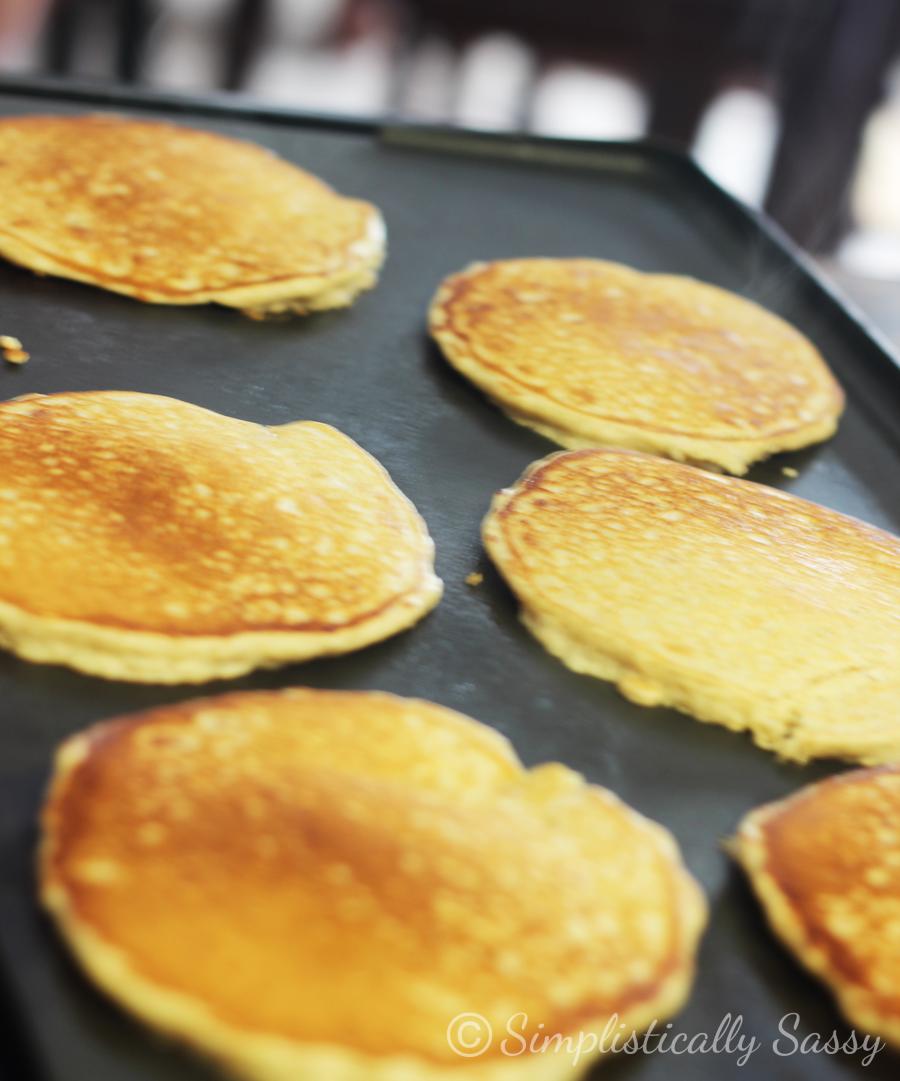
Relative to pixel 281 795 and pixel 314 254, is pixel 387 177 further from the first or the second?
pixel 281 795

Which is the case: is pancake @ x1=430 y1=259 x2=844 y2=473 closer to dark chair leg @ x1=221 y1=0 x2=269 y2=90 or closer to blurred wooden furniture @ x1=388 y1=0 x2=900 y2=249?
blurred wooden furniture @ x1=388 y1=0 x2=900 y2=249

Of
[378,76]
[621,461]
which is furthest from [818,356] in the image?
[378,76]

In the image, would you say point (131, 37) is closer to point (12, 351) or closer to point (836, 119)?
point (836, 119)

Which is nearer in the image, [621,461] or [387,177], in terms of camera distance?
[621,461]

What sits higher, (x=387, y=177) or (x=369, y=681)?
(x=387, y=177)

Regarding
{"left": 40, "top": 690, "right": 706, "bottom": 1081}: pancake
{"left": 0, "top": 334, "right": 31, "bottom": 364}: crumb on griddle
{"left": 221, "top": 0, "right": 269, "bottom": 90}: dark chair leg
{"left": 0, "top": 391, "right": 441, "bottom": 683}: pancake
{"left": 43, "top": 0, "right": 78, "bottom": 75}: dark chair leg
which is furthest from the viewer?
{"left": 221, "top": 0, "right": 269, "bottom": 90}: dark chair leg

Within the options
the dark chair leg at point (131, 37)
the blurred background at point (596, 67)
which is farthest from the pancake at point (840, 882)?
the dark chair leg at point (131, 37)

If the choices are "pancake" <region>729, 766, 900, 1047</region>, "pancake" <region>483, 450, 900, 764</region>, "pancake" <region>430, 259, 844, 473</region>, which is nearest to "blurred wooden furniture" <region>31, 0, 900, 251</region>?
"pancake" <region>430, 259, 844, 473</region>

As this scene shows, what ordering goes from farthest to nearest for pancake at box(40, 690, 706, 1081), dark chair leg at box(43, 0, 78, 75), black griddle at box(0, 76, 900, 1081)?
1. dark chair leg at box(43, 0, 78, 75)
2. black griddle at box(0, 76, 900, 1081)
3. pancake at box(40, 690, 706, 1081)
